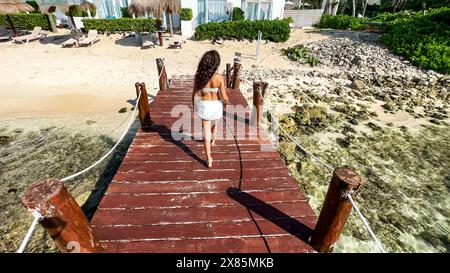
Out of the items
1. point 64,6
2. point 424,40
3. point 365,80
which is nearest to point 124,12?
point 64,6

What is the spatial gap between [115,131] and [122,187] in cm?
485

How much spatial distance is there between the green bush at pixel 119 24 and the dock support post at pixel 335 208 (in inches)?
883

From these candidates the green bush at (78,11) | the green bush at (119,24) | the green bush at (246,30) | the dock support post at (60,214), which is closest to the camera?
the dock support post at (60,214)

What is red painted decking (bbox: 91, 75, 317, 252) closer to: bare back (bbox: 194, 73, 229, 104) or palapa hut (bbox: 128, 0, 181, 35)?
bare back (bbox: 194, 73, 229, 104)

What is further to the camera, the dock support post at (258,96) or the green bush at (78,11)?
the green bush at (78,11)

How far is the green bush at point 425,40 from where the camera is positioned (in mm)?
13992

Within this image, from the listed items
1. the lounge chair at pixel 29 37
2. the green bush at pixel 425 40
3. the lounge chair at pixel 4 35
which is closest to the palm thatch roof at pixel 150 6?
the lounge chair at pixel 29 37

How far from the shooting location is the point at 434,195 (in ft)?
19.9

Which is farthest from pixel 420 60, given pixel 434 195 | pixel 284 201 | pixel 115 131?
pixel 115 131

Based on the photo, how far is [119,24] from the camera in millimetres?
20844

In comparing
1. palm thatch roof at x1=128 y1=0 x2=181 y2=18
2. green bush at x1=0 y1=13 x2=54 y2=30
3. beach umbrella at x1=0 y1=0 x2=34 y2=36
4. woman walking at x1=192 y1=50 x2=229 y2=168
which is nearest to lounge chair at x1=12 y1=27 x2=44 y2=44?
beach umbrella at x1=0 y1=0 x2=34 y2=36

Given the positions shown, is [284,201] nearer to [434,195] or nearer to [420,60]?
[434,195]

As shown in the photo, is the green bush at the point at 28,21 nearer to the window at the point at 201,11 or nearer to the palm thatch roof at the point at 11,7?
the palm thatch roof at the point at 11,7

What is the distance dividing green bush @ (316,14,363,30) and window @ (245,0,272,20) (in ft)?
23.4
